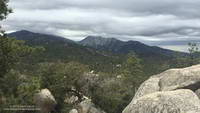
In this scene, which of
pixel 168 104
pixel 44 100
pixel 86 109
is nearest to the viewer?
pixel 168 104

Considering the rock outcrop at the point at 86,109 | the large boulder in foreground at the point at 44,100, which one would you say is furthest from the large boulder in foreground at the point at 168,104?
the large boulder in foreground at the point at 44,100

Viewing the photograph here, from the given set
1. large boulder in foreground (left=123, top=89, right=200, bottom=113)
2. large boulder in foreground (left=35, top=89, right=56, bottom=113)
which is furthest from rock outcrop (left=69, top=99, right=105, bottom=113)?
large boulder in foreground (left=123, top=89, right=200, bottom=113)

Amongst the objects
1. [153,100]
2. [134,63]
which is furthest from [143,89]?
[134,63]

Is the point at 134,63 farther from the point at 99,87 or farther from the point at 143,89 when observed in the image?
the point at 143,89

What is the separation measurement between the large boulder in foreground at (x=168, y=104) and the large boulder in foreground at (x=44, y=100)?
38328 mm

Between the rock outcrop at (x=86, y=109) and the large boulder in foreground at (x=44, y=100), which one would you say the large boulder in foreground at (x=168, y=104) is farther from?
the large boulder in foreground at (x=44, y=100)

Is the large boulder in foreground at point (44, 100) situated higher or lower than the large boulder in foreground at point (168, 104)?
lower

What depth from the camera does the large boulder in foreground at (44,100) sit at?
62369 mm

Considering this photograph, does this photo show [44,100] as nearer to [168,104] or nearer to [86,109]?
[86,109]

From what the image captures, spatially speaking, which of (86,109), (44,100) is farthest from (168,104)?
(44,100)

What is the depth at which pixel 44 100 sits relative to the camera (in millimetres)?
62875

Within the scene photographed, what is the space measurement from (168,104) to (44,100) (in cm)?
4107

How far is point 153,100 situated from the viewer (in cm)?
2472

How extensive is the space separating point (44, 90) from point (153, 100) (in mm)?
40226
